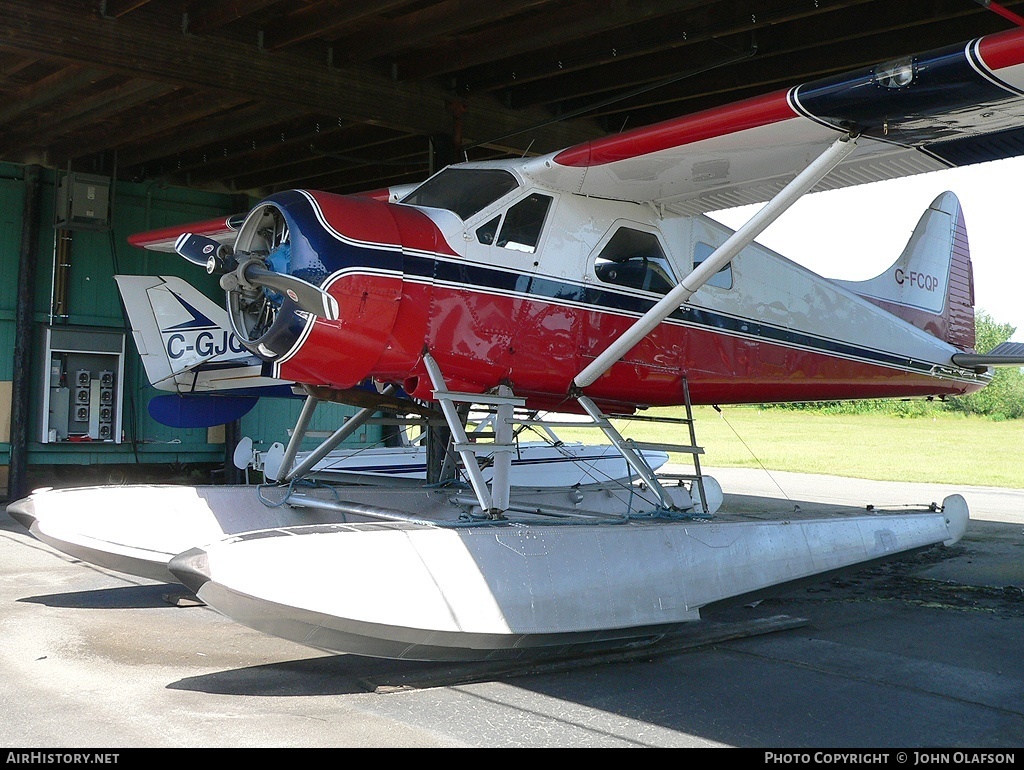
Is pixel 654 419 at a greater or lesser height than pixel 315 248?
lesser

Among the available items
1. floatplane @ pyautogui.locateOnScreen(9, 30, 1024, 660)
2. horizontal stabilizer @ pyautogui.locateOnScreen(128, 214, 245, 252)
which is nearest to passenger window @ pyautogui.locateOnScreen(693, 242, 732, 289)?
floatplane @ pyautogui.locateOnScreen(9, 30, 1024, 660)

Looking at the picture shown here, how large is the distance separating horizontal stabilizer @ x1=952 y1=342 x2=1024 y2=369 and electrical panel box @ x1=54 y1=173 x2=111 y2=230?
1026cm

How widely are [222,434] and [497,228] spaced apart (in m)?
9.65

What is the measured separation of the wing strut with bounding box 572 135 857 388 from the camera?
532cm

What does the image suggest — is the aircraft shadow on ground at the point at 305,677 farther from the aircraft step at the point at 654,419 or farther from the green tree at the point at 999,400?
the green tree at the point at 999,400

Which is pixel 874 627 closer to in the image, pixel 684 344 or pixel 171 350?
pixel 684 344

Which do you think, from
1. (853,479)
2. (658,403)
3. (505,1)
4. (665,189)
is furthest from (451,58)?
(853,479)

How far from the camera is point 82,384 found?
12.9m

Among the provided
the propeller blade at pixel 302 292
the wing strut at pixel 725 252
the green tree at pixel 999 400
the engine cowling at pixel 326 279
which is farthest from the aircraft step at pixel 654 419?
the green tree at pixel 999 400

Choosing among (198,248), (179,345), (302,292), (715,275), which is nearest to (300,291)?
(302,292)

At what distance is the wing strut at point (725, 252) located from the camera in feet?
17.4

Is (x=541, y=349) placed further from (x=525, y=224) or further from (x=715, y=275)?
(x=715, y=275)

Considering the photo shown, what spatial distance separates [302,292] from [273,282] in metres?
0.18

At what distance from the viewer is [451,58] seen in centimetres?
895
